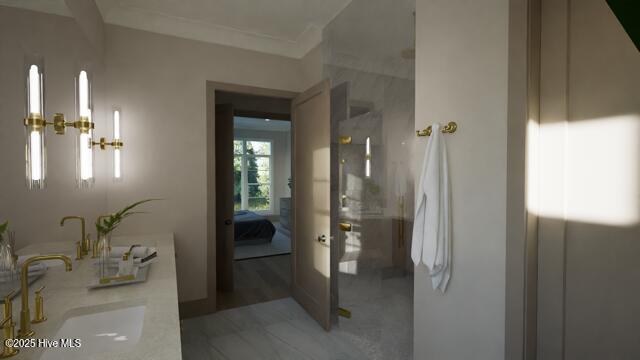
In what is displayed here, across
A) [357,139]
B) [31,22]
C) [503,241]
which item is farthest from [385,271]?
[31,22]

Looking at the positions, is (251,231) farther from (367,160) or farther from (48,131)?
(48,131)

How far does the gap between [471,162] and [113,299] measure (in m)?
1.74

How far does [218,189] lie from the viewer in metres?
3.47

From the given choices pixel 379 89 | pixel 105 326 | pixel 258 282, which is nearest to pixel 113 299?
pixel 105 326

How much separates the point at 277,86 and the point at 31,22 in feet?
7.02

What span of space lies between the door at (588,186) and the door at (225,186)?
116 inches

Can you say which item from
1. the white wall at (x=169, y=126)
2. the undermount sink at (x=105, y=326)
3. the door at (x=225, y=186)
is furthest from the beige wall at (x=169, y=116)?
the undermount sink at (x=105, y=326)

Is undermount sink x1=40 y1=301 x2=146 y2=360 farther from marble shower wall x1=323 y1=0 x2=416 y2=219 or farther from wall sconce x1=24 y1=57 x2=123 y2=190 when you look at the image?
marble shower wall x1=323 y1=0 x2=416 y2=219

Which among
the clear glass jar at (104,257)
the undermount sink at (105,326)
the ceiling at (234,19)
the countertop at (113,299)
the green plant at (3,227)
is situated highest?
the ceiling at (234,19)

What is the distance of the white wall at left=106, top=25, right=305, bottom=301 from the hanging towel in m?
2.17

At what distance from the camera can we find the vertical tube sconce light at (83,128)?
4.73 ft

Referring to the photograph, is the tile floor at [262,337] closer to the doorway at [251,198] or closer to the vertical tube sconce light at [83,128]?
the doorway at [251,198]

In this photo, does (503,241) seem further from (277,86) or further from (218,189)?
(218,189)

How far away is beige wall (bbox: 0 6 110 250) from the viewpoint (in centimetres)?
116
